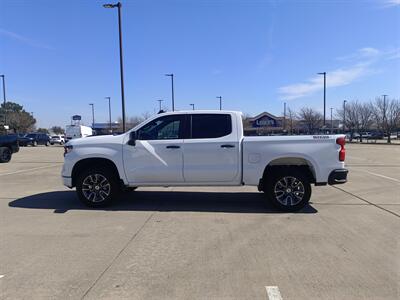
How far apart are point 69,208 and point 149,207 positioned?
5.34ft

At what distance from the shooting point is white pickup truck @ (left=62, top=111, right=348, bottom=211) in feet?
26.0

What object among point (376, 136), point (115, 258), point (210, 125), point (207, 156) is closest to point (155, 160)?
point (207, 156)

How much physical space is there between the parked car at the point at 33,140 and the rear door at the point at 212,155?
43.8m

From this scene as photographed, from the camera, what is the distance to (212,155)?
316 inches

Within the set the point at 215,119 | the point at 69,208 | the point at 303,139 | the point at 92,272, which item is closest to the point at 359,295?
the point at 92,272

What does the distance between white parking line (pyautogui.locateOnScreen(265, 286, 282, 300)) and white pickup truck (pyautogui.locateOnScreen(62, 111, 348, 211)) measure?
375 cm

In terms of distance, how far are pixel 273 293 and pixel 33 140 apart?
51920 mm

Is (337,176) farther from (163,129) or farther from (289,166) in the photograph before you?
(163,129)

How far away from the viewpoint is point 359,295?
4109 mm

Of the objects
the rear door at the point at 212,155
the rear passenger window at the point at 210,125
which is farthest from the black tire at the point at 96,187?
the rear passenger window at the point at 210,125

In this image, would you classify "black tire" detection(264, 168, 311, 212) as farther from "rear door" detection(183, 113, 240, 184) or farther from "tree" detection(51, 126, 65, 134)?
"tree" detection(51, 126, 65, 134)

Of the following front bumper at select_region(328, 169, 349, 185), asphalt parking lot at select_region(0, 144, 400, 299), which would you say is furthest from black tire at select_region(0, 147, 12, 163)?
front bumper at select_region(328, 169, 349, 185)

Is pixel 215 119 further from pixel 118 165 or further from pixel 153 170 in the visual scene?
pixel 118 165

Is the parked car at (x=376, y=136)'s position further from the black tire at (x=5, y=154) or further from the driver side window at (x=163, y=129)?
the driver side window at (x=163, y=129)
